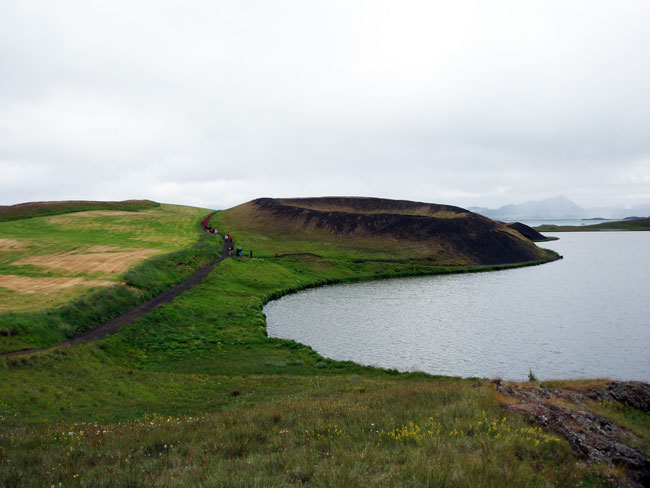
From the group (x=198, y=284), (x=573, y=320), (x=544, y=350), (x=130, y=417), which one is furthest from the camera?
(x=198, y=284)

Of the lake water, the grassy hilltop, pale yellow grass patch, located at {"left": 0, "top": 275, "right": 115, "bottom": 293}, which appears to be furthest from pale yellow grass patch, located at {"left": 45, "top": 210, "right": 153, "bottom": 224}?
the lake water

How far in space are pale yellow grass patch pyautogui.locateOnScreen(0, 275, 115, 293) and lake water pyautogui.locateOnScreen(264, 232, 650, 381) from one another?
2112cm

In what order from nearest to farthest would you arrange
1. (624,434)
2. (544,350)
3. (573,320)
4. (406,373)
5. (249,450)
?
(249,450)
(624,434)
(406,373)
(544,350)
(573,320)

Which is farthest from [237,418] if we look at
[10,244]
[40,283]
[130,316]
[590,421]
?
[10,244]

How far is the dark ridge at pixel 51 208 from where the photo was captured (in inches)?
4267

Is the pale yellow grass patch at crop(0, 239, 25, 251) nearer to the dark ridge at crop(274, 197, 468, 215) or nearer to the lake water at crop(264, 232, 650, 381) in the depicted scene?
the lake water at crop(264, 232, 650, 381)

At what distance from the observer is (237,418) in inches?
533

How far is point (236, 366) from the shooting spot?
96.5 ft

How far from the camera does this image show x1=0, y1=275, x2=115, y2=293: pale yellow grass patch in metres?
40.9

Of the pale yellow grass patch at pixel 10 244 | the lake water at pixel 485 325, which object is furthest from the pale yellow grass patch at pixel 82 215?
the lake water at pixel 485 325

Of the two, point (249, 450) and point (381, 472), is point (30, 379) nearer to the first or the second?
A: point (249, 450)

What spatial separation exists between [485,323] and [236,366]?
87.7 feet

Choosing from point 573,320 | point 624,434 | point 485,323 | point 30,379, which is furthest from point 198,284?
point 624,434

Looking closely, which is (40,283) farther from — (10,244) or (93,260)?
(10,244)
